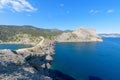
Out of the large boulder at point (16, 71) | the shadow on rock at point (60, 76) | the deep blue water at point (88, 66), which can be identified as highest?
the large boulder at point (16, 71)

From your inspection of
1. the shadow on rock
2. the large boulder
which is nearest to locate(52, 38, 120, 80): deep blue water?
the shadow on rock

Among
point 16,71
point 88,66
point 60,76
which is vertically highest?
point 16,71

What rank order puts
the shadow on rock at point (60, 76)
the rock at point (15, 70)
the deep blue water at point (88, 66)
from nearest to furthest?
the rock at point (15, 70)
the shadow on rock at point (60, 76)
the deep blue water at point (88, 66)

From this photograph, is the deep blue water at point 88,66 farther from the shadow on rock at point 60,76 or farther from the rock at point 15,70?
the rock at point 15,70

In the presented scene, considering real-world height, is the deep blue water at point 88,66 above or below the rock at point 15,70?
below

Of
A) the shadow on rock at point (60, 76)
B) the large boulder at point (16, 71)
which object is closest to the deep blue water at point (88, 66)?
the shadow on rock at point (60, 76)

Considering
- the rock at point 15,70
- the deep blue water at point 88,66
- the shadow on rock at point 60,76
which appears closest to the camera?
the rock at point 15,70

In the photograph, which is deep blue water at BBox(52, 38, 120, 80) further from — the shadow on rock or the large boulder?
the large boulder

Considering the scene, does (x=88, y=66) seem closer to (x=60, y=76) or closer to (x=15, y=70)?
(x=60, y=76)

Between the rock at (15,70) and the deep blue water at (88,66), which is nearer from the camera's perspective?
the rock at (15,70)

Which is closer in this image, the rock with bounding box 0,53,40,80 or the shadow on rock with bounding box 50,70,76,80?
the rock with bounding box 0,53,40,80

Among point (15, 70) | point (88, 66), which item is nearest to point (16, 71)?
point (15, 70)

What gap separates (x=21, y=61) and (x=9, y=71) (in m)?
8.51

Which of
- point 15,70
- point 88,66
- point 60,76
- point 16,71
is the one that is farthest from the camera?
point 88,66
